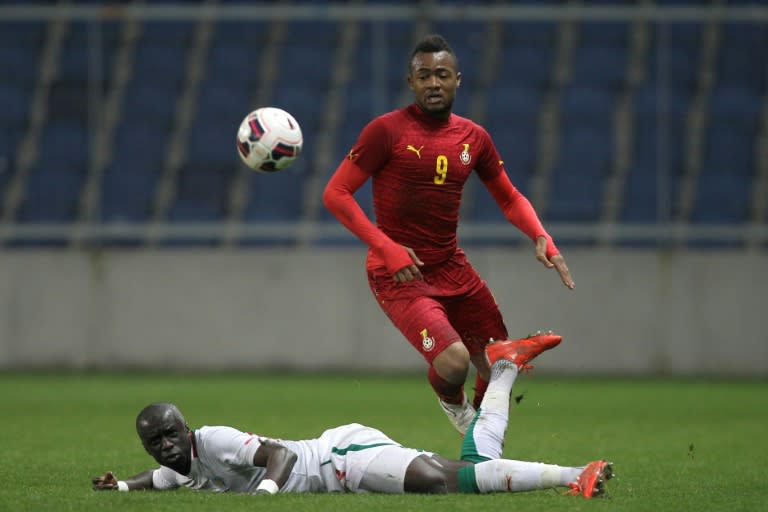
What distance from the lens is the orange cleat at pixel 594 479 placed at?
5.93 metres

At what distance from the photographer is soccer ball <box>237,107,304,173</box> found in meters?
8.11

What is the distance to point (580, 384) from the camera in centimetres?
1566

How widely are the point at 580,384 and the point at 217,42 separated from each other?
23.1 ft

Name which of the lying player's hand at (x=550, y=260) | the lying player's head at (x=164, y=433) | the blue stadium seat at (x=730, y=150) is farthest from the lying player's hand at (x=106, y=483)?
the blue stadium seat at (x=730, y=150)

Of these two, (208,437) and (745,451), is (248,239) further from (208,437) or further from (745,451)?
(208,437)

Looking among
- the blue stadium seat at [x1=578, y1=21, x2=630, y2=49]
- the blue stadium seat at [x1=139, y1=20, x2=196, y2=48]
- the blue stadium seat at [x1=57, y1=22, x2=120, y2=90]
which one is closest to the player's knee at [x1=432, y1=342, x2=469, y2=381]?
the blue stadium seat at [x1=578, y1=21, x2=630, y2=49]

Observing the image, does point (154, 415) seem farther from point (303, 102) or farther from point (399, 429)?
point (303, 102)

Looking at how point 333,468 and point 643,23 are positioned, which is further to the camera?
point 643,23

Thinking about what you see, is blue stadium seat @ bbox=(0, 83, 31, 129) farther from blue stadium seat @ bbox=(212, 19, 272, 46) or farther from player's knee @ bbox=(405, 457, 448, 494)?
player's knee @ bbox=(405, 457, 448, 494)

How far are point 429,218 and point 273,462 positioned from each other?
1.76 metres

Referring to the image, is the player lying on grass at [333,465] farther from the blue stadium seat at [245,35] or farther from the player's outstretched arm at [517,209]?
the blue stadium seat at [245,35]

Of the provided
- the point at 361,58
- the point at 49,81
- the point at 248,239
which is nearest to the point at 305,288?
the point at 248,239

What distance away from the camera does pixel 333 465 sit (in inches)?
256

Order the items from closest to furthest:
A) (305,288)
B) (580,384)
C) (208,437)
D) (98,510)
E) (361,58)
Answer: (98,510)
(208,437)
(580,384)
(305,288)
(361,58)
